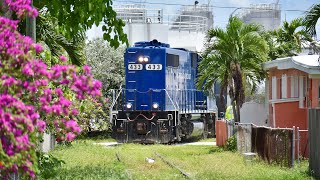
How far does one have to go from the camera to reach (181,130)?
101ft

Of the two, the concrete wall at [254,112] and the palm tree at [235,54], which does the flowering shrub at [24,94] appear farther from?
the concrete wall at [254,112]

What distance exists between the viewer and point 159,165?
19.3 m

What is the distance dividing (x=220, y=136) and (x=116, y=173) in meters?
12.4

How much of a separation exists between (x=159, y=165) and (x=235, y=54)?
6632mm

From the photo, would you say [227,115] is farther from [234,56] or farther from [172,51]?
[234,56]

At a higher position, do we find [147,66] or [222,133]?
[147,66]

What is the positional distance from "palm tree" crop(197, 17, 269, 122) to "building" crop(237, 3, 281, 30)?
41134 millimetres

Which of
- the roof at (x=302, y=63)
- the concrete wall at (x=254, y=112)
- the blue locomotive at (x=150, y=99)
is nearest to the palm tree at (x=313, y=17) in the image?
the roof at (x=302, y=63)

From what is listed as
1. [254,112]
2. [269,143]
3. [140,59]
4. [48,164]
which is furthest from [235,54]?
[48,164]

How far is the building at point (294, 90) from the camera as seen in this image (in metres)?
19.1

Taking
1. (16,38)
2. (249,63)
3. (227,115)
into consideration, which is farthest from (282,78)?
(16,38)

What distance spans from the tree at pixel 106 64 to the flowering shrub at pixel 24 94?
35956 mm

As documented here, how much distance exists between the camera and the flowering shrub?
4.67 m

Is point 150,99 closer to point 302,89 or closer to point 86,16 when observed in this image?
point 302,89
